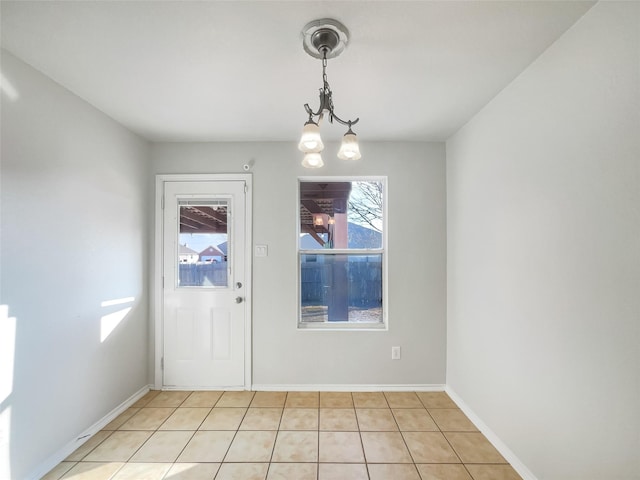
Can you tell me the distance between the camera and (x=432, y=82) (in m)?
1.98

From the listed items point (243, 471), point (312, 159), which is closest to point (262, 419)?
point (243, 471)

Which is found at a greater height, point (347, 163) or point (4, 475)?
point (347, 163)

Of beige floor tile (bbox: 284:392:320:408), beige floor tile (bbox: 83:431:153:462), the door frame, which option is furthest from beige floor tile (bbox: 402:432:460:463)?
beige floor tile (bbox: 83:431:153:462)

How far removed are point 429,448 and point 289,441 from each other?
0.98 m

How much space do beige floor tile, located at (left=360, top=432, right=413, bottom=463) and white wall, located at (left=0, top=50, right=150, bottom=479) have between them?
2.03 metres

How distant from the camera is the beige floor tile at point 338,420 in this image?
2355 millimetres

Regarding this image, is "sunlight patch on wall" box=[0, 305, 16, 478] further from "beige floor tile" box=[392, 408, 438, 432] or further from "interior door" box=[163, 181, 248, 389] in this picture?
"beige floor tile" box=[392, 408, 438, 432]

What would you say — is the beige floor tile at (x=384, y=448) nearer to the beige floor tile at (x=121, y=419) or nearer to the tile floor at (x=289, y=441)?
the tile floor at (x=289, y=441)

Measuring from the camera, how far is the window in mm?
3107

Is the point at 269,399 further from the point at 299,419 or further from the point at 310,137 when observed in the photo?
the point at 310,137

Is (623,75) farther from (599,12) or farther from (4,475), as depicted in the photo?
(4,475)

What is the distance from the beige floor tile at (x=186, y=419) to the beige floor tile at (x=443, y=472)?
5.49ft

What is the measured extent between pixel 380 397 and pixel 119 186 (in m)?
3.00

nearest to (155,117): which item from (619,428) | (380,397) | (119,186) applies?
(119,186)
